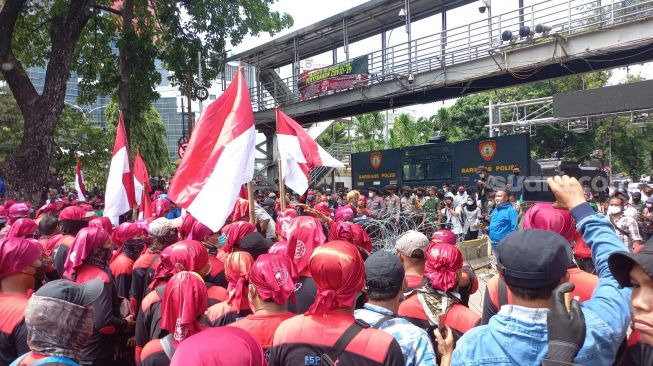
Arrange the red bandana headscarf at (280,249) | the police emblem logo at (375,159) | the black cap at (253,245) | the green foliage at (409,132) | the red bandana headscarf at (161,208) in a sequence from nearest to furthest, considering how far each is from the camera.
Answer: the red bandana headscarf at (280,249) < the black cap at (253,245) < the red bandana headscarf at (161,208) < the police emblem logo at (375,159) < the green foliage at (409,132)

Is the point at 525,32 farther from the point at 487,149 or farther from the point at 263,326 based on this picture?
the point at 263,326

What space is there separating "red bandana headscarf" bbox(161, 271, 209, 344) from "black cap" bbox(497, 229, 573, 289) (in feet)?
5.31

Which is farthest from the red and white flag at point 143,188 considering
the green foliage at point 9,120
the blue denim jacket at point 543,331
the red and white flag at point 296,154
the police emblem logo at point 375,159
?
the green foliage at point 9,120

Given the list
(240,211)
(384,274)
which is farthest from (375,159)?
(384,274)

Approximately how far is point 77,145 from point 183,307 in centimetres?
1819

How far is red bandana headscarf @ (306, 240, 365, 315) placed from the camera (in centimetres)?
235

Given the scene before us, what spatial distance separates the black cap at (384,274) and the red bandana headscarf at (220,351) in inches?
37.3

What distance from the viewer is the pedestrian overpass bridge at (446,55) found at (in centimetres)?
1401

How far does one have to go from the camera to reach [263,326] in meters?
2.71

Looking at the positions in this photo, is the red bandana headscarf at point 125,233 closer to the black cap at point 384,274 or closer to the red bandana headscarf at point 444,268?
the red bandana headscarf at point 444,268

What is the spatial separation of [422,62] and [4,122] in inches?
762

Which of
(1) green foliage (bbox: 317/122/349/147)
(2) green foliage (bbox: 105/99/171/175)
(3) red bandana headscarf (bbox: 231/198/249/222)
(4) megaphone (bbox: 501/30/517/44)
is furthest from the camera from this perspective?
(1) green foliage (bbox: 317/122/349/147)

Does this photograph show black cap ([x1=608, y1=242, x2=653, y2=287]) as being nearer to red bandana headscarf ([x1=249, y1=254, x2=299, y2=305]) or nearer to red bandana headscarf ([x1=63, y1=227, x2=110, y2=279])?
red bandana headscarf ([x1=249, y1=254, x2=299, y2=305])

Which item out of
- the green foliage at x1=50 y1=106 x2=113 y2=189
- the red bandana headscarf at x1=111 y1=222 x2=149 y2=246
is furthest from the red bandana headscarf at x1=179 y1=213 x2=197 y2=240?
the green foliage at x1=50 y1=106 x2=113 y2=189
